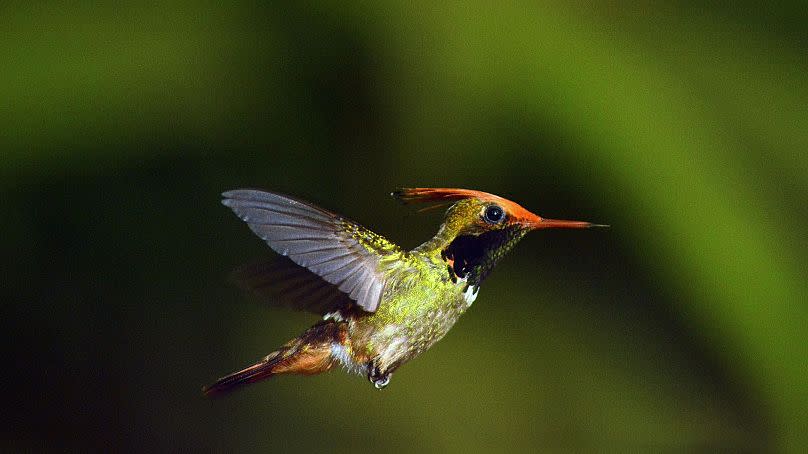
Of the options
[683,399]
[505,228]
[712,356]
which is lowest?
[683,399]

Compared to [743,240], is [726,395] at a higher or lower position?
lower

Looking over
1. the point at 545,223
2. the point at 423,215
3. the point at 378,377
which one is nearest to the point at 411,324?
the point at 378,377

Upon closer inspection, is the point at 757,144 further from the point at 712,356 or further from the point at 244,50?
the point at 244,50

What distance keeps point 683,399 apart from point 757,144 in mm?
596

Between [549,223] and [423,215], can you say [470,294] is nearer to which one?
[549,223]

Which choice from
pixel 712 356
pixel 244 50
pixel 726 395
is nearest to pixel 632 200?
pixel 712 356

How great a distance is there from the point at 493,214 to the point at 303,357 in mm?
184

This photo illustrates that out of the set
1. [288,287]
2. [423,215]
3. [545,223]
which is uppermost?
Answer: [545,223]

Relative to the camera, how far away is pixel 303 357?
0.66 meters

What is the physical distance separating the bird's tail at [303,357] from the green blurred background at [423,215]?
0.73m

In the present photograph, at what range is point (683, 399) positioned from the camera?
1.99 metres

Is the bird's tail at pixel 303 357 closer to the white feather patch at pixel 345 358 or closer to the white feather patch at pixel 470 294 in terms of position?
the white feather patch at pixel 345 358

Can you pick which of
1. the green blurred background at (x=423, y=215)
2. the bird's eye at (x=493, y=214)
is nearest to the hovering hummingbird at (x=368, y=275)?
the bird's eye at (x=493, y=214)

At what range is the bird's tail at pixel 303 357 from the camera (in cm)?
60
